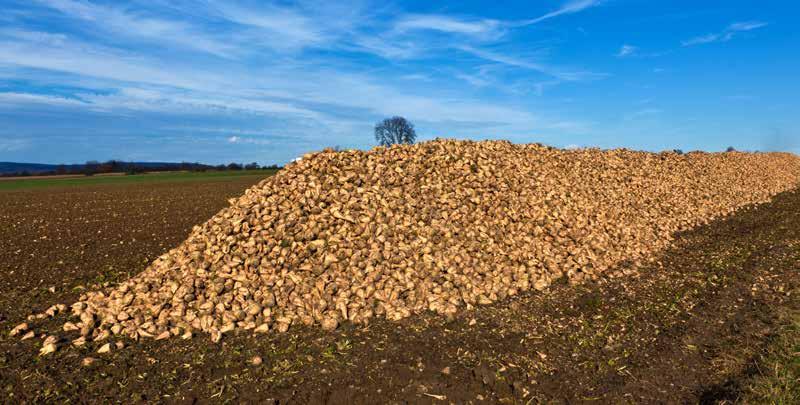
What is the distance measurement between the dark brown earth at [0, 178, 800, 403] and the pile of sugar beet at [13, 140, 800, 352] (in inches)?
17.5

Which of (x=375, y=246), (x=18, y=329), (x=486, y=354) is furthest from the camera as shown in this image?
(x=375, y=246)

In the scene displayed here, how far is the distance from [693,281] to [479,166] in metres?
A: 4.96

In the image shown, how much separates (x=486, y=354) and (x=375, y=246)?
298 cm

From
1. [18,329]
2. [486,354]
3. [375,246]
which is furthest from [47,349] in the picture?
[486,354]

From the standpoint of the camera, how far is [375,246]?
8227 millimetres

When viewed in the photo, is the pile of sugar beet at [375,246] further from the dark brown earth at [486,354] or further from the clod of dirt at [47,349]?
the dark brown earth at [486,354]

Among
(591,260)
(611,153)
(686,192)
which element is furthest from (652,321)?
(611,153)

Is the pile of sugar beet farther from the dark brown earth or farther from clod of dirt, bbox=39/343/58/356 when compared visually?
the dark brown earth

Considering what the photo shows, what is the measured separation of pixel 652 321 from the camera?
6.95 m

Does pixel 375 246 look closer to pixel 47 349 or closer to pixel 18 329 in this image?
pixel 47 349

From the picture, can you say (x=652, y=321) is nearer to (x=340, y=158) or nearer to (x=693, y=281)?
(x=693, y=281)

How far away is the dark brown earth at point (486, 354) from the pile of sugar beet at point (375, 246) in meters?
0.44

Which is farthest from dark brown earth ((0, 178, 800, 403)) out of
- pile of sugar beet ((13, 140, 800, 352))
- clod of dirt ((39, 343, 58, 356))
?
pile of sugar beet ((13, 140, 800, 352))

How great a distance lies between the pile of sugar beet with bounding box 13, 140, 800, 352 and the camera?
714 centimetres
